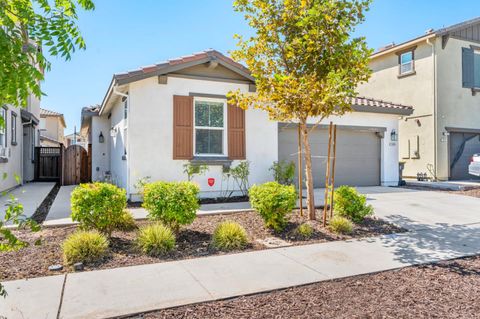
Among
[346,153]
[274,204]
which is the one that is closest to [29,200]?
[274,204]

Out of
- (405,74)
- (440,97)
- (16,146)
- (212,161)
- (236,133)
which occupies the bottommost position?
(212,161)

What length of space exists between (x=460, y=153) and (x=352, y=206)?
12566 mm

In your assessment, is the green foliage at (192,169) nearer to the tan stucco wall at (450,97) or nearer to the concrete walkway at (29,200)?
the concrete walkway at (29,200)

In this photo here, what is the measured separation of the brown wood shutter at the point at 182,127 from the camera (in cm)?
938

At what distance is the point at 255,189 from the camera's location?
6.56 metres

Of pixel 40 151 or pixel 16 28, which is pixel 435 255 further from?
pixel 40 151

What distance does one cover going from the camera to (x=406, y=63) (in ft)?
55.6

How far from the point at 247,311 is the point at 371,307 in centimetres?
126

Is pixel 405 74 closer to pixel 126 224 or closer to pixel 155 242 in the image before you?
pixel 126 224

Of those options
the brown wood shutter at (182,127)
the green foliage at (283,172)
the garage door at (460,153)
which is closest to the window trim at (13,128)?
the brown wood shutter at (182,127)

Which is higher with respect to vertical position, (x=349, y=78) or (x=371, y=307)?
(x=349, y=78)

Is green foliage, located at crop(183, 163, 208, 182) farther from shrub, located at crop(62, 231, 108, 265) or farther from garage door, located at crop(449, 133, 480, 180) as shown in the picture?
garage door, located at crop(449, 133, 480, 180)

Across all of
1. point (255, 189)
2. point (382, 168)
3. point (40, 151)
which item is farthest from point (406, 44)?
point (40, 151)

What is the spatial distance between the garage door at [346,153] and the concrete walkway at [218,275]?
5466 mm
